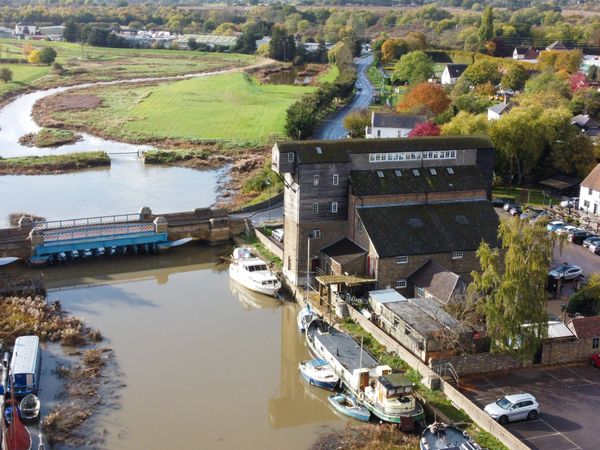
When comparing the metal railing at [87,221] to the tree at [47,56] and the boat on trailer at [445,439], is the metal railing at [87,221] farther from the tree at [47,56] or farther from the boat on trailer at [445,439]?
the tree at [47,56]

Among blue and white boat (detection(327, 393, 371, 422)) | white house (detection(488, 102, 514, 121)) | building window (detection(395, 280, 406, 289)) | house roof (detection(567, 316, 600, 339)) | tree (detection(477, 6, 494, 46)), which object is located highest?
tree (detection(477, 6, 494, 46))

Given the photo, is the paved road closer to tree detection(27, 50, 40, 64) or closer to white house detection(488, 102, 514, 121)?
white house detection(488, 102, 514, 121)

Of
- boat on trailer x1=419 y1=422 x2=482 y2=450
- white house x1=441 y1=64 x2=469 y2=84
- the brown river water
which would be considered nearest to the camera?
boat on trailer x1=419 y1=422 x2=482 y2=450

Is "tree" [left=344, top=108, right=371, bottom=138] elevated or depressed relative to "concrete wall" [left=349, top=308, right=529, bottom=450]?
elevated

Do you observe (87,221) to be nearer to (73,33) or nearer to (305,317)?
(305,317)

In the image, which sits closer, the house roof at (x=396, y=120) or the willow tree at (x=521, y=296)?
the willow tree at (x=521, y=296)

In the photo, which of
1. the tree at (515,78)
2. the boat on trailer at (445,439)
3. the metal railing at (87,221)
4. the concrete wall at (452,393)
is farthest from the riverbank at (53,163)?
the tree at (515,78)

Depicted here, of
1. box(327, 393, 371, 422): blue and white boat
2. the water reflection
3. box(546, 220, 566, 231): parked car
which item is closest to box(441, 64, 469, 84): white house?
the water reflection

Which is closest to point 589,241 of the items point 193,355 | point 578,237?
point 578,237
